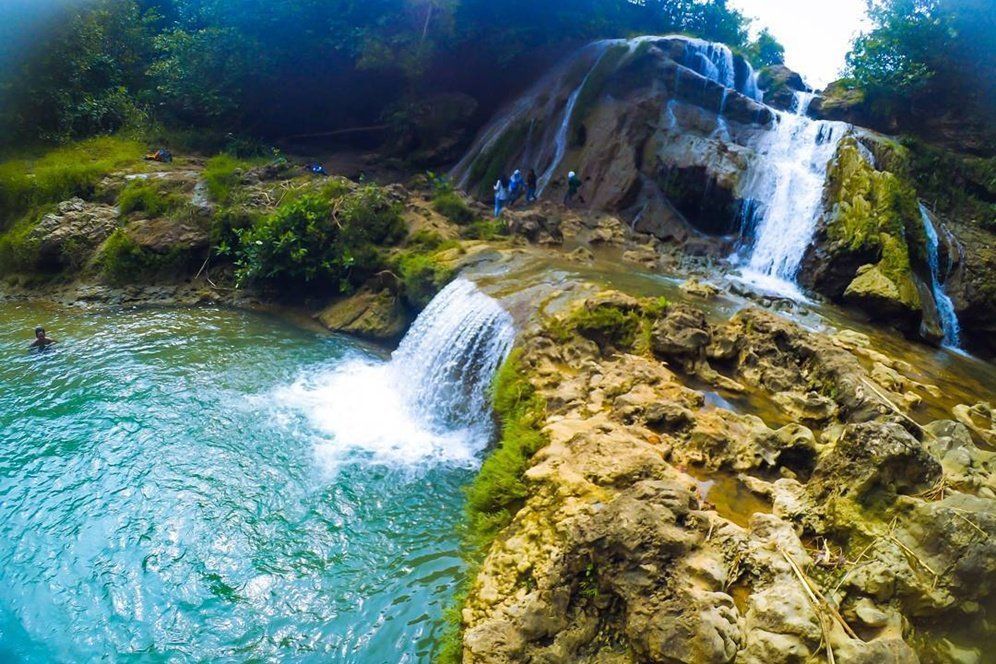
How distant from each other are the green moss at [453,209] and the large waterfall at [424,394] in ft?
17.3

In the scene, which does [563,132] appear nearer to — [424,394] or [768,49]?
[424,394]

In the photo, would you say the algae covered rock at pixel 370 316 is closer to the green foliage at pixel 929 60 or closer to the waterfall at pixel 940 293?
the waterfall at pixel 940 293

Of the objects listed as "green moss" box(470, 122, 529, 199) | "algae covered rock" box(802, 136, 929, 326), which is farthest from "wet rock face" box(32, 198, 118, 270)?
"algae covered rock" box(802, 136, 929, 326)

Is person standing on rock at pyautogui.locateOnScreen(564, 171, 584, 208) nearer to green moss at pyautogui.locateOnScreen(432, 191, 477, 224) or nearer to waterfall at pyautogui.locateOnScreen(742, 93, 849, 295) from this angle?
green moss at pyautogui.locateOnScreen(432, 191, 477, 224)

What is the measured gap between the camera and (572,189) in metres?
18.0

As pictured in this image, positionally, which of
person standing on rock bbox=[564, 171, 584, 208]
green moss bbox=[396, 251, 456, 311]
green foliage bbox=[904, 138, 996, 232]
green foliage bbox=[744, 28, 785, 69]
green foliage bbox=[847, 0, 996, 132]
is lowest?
green moss bbox=[396, 251, 456, 311]

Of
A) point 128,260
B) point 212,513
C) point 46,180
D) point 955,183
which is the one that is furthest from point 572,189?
point 46,180

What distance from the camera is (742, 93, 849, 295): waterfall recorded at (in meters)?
14.4

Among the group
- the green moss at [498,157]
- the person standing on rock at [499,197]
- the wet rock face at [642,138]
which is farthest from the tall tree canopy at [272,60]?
the person standing on rock at [499,197]

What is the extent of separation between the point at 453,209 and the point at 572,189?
4.25 metres

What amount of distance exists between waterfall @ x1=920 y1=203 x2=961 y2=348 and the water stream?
34.1 feet

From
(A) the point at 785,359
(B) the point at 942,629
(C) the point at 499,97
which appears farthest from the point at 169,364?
(C) the point at 499,97

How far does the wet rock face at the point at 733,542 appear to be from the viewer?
356cm

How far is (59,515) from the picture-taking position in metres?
7.15
